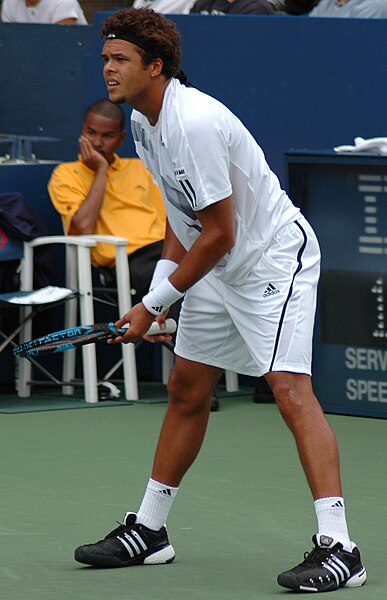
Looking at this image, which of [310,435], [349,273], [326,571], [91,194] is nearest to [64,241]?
[91,194]

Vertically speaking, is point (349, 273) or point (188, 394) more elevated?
point (349, 273)

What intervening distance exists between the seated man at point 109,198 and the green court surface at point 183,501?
91cm

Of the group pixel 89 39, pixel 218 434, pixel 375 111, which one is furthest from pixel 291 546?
pixel 89 39

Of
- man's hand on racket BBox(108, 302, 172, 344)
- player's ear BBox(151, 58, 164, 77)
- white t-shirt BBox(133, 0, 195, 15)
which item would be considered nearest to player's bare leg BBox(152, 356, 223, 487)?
man's hand on racket BBox(108, 302, 172, 344)

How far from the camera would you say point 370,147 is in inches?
328

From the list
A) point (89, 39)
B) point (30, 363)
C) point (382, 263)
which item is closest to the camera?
point (382, 263)

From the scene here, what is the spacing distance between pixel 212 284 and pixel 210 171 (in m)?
0.54

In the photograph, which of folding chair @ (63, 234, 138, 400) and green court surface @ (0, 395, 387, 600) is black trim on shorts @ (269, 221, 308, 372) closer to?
green court surface @ (0, 395, 387, 600)

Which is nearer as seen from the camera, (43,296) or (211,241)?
(211,241)

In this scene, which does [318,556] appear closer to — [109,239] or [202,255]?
[202,255]

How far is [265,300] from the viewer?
512 centimetres

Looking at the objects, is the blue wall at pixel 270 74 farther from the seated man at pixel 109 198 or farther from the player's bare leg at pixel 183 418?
the player's bare leg at pixel 183 418

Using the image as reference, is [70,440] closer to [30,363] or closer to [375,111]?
[30,363]

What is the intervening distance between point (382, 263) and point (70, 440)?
1.96 m
